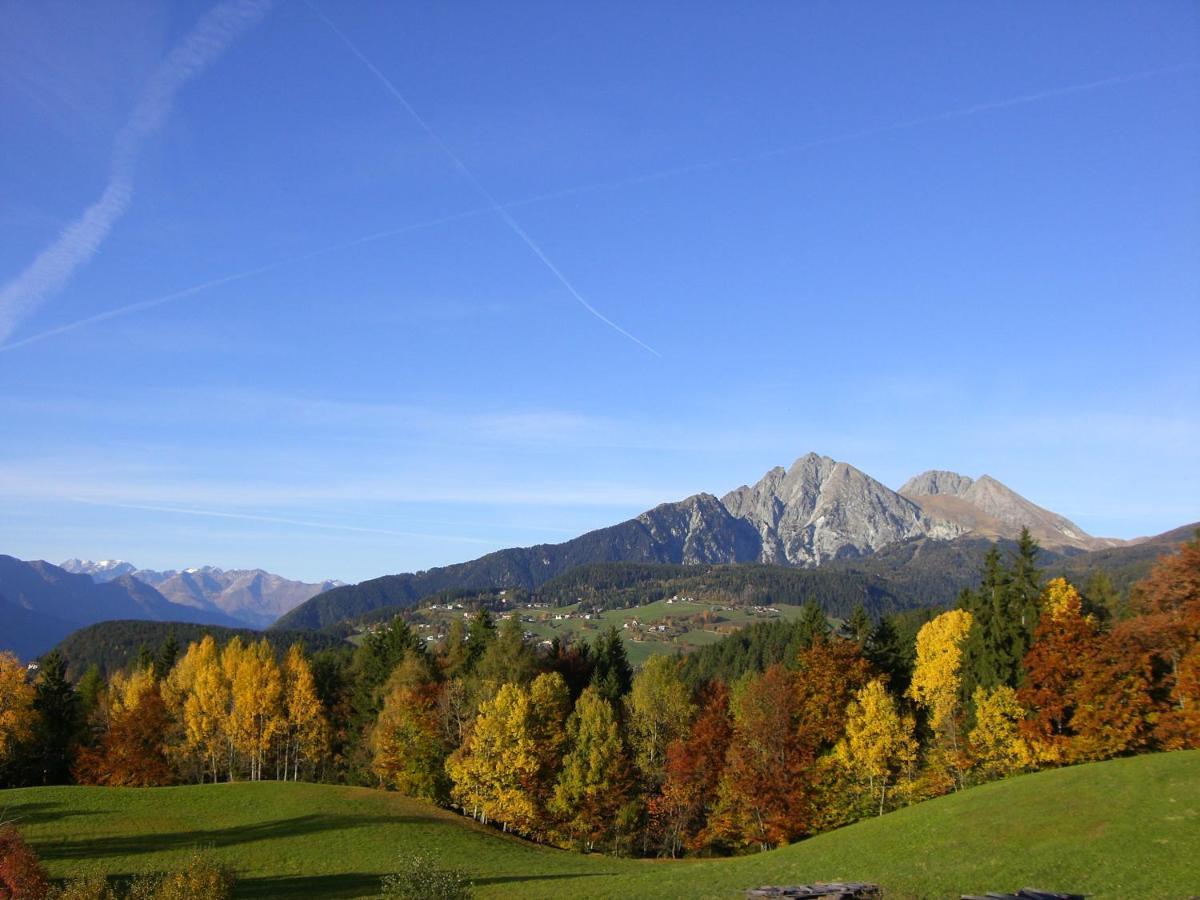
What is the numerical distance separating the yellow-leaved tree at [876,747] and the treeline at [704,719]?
16 centimetres

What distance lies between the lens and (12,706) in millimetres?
81812

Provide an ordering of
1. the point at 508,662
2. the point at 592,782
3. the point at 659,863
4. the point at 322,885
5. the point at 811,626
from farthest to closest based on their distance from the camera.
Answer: the point at 508,662, the point at 811,626, the point at 592,782, the point at 659,863, the point at 322,885

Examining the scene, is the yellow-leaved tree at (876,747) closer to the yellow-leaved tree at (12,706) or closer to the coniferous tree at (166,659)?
the yellow-leaved tree at (12,706)

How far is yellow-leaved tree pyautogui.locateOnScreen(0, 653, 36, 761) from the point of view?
80.4 metres

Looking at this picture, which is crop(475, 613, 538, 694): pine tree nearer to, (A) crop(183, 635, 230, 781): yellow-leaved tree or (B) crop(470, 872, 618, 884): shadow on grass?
(B) crop(470, 872, 618, 884): shadow on grass

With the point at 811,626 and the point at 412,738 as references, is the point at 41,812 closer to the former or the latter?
the point at 412,738

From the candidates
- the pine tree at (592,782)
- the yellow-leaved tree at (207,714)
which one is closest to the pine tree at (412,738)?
the pine tree at (592,782)

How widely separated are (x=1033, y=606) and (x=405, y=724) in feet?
187

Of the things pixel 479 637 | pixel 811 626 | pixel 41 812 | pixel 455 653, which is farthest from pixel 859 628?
pixel 41 812

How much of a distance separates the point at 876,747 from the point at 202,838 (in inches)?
1956

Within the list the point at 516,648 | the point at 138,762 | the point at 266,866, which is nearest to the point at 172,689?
the point at 138,762

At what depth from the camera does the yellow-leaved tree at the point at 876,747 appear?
6291 cm

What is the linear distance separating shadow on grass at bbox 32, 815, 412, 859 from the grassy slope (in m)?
0.17

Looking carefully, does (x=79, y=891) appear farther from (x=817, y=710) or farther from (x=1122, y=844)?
(x=817, y=710)
